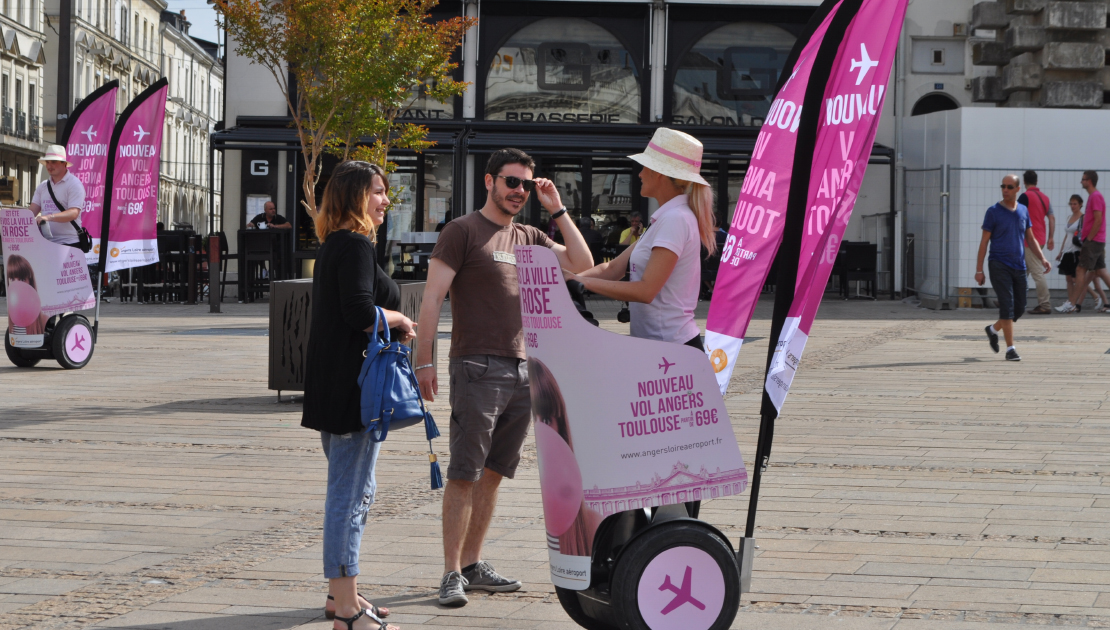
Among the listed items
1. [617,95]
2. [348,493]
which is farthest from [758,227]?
[617,95]

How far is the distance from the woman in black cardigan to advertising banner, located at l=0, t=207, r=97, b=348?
7.51m

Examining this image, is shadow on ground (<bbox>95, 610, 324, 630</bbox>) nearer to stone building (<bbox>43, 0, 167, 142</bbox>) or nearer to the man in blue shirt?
the man in blue shirt

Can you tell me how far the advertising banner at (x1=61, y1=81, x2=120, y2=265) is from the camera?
12023 millimetres

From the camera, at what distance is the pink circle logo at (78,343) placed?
1127 cm

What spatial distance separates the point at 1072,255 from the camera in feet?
62.2

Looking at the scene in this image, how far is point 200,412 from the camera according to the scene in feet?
29.0

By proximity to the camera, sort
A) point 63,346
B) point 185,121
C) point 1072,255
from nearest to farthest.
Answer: point 63,346, point 1072,255, point 185,121

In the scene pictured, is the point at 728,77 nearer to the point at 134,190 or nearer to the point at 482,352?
the point at 134,190

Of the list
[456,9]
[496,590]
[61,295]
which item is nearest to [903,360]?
[61,295]

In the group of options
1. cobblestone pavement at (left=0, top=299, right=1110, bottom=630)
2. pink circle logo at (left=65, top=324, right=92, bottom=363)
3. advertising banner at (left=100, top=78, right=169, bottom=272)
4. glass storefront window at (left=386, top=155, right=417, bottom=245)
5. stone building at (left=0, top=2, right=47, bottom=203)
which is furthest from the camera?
stone building at (left=0, top=2, right=47, bottom=203)

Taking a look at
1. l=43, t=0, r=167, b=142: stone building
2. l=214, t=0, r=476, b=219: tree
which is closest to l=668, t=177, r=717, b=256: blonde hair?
l=214, t=0, r=476, b=219: tree

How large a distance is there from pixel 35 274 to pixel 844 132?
29.3 ft

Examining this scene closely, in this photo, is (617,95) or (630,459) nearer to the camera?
(630,459)

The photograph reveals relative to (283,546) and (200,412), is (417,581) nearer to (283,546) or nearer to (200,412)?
(283,546)
